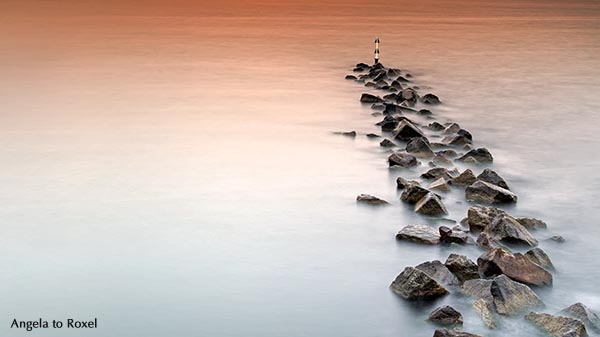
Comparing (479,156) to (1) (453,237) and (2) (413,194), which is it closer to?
(2) (413,194)

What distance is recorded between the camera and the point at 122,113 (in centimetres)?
1044

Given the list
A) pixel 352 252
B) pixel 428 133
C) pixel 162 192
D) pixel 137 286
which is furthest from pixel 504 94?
pixel 137 286

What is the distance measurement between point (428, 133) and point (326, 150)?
1.29 meters

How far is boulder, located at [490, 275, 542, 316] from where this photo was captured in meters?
4.43

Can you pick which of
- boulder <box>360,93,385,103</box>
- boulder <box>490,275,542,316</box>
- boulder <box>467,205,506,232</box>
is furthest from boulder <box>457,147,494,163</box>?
boulder <box>360,93,385,103</box>

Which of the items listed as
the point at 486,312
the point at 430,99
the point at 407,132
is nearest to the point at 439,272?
the point at 486,312

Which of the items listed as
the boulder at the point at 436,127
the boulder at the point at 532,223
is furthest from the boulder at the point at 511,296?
the boulder at the point at 436,127

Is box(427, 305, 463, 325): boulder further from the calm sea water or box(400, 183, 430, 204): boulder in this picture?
box(400, 183, 430, 204): boulder

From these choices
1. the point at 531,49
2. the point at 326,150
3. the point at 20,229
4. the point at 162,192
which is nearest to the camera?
the point at 20,229

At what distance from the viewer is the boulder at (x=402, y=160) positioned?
746 cm

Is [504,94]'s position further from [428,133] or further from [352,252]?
[352,252]

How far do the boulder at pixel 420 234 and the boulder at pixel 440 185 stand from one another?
1037 mm

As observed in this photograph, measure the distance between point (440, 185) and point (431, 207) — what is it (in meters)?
0.62

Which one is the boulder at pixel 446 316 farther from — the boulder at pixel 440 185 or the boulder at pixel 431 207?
the boulder at pixel 440 185
